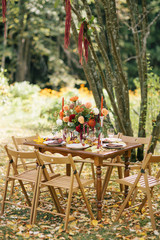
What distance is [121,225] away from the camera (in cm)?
411

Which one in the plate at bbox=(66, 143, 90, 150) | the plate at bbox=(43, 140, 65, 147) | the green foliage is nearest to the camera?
the plate at bbox=(66, 143, 90, 150)

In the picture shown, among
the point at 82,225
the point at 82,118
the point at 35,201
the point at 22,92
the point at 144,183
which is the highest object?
the point at 22,92

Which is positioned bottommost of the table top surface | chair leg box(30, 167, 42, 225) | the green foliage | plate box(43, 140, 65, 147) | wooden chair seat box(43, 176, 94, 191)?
chair leg box(30, 167, 42, 225)

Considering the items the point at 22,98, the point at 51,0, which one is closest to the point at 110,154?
the point at 22,98

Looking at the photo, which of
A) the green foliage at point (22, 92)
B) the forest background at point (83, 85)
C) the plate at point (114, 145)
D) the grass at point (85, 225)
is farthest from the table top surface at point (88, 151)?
the green foliage at point (22, 92)

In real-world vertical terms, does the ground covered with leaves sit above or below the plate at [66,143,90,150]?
below

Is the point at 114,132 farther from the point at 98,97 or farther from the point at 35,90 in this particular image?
the point at 35,90

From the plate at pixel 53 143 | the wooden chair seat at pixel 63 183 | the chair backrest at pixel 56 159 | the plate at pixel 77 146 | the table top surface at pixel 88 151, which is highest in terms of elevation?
the plate at pixel 53 143

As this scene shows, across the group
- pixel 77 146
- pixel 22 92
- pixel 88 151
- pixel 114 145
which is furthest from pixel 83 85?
pixel 88 151

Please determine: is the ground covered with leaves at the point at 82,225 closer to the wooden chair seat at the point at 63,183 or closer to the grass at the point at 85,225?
the grass at the point at 85,225

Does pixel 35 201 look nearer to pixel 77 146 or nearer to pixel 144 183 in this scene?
pixel 77 146

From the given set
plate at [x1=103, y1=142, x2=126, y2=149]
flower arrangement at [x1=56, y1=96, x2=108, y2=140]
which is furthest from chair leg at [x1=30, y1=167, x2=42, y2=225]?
plate at [x1=103, y1=142, x2=126, y2=149]

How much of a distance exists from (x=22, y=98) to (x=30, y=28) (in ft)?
30.4

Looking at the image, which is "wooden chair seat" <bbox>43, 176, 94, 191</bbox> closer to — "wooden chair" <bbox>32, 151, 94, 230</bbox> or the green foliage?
"wooden chair" <bbox>32, 151, 94, 230</bbox>
